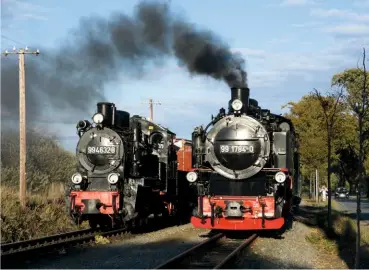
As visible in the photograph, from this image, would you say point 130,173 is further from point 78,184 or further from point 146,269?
point 146,269

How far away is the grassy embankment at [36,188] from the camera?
44.9ft

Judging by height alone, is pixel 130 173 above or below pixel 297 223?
above


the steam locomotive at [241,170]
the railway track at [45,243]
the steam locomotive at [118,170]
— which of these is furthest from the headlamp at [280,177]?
the railway track at [45,243]

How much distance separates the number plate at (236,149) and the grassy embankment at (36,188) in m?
5.38

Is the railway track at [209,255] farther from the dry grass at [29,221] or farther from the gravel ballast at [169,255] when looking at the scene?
the dry grass at [29,221]

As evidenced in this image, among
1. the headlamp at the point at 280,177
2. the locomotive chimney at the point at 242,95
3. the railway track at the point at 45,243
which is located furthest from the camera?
the locomotive chimney at the point at 242,95

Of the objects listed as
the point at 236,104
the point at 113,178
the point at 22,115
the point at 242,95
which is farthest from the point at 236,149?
the point at 22,115

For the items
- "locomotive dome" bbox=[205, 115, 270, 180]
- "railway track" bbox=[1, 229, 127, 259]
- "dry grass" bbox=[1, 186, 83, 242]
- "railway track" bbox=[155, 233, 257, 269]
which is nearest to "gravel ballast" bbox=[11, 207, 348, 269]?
"railway track" bbox=[155, 233, 257, 269]

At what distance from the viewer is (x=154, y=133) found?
57.9 ft

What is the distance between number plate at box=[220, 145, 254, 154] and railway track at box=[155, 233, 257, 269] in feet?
7.12

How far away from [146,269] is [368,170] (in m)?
37.8

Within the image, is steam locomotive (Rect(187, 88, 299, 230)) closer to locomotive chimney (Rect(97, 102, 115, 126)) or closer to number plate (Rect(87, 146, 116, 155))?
number plate (Rect(87, 146, 116, 155))

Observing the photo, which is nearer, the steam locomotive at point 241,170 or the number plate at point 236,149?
the steam locomotive at point 241,170

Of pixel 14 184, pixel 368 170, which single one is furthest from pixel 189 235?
pixel 368 170
